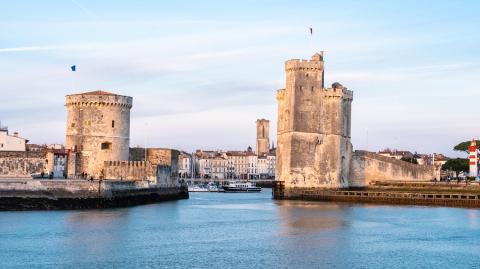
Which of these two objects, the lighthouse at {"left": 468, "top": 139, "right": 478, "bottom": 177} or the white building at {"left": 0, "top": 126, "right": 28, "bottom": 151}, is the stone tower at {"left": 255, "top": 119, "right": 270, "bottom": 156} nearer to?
the lighthouse at {"left": 468, "top": 139, "right": 478, "bottom": 177}

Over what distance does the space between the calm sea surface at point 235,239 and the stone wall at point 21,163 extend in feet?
27.2

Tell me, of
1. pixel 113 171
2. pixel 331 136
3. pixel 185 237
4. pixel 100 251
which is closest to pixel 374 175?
pixel 331 136

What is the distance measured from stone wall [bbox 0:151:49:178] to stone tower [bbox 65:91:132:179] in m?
1.60

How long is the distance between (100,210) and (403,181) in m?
28.8

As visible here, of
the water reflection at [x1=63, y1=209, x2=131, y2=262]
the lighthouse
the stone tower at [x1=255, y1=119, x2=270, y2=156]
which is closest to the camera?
the water reflection at [x1=63, y1=209, x2=131, y2=262]

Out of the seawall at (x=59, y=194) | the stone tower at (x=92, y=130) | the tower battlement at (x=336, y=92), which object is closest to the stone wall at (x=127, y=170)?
the stone tower at (x=92, y=130)

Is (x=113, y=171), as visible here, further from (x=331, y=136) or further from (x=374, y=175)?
(x=374, y=175)

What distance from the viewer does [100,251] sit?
2400 centimetres

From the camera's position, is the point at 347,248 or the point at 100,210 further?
the point at 100,210

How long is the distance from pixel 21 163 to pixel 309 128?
18.9 meters

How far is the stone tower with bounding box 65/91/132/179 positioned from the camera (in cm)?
4647

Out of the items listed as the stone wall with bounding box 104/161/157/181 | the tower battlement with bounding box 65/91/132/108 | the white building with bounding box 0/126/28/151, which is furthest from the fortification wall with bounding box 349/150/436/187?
the white building with bounding box 0/126/28/151

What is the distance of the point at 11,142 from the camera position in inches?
2056

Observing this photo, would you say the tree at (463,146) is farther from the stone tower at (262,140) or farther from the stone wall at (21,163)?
the stone tower at (262,140)
